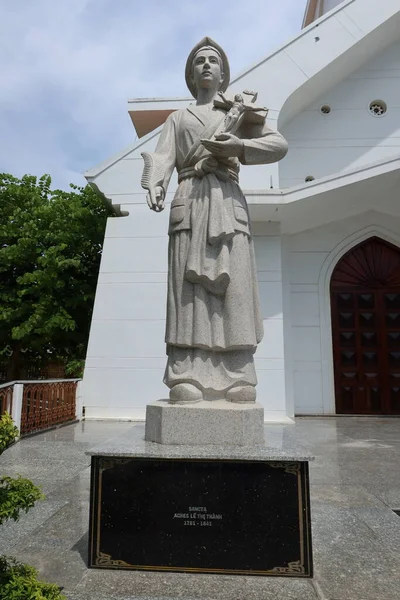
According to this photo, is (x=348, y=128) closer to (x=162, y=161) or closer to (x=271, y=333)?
(x=271, y=333)

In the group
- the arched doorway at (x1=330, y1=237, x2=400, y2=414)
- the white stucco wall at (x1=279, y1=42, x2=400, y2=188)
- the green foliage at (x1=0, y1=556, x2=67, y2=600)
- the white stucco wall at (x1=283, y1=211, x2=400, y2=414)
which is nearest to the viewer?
the green foliage at (x1=0, y1=556, x2=67, y2=600)

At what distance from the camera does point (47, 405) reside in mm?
7816

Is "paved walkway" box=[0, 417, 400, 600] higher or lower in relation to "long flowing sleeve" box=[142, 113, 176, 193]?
lower

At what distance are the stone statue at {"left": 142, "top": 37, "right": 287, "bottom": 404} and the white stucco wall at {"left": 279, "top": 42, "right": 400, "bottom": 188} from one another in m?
8.35

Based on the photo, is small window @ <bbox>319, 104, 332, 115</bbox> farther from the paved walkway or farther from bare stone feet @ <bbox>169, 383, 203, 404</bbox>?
bare stone feet @ <bbox>169, 383, 203, 404</bbox>

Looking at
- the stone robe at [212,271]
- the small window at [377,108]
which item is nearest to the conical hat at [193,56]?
the stone robe at [212,271]

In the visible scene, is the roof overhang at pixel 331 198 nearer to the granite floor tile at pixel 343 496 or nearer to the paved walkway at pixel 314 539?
the paved walkway at pixel 314 539

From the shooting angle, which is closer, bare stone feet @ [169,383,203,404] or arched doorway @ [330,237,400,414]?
bare stone feet @ [169,383,203,404]

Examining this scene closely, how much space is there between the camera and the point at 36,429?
7449 mm

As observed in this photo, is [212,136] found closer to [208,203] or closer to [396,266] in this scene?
[208,203]

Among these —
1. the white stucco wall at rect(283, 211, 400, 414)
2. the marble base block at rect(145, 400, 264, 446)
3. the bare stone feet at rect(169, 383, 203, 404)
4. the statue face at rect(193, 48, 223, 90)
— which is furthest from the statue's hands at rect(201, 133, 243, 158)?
the white stucco wall at rect(283, 211, 400, 414)

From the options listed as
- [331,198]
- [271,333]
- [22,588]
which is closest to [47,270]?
[271,333]

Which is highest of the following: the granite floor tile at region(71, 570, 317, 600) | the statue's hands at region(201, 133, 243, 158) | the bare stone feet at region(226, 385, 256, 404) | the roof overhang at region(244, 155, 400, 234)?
the roof overhang at region(244, 155, 400, 234)

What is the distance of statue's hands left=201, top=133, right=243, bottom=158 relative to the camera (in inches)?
120
